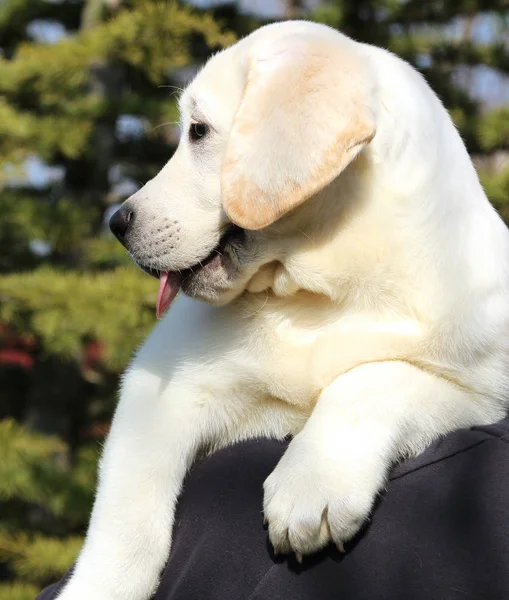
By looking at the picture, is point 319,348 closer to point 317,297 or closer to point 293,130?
point 317,297

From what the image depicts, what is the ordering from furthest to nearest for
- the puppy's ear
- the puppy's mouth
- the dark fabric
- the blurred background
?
the blurred background < the puppy's mouth < the puppy's ear < the dark fabric

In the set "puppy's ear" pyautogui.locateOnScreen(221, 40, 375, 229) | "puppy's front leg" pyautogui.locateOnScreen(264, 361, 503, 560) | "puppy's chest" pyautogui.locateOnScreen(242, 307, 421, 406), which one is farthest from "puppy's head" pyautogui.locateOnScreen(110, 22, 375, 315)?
"puppy's front leg" pyautogui.locateOnScreen(264, 361, 503, 560)

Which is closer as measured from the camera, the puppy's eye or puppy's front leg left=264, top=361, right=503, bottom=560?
puppy's front leg left=264, top=361, right=503, bottom=560

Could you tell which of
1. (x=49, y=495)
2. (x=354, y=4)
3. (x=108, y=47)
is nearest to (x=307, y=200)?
(x=108, y=47)

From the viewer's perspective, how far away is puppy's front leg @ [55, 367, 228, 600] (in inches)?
51.9

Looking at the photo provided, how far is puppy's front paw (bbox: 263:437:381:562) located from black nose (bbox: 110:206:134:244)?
1.85 ft

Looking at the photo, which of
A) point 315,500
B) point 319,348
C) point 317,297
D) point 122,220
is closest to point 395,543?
point 315,500

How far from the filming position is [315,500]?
116 centimetres

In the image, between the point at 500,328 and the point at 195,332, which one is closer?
the point at 500,328

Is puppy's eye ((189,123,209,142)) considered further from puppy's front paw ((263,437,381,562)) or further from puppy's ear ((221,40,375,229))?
puppy's front paw ((263,437,381,562))

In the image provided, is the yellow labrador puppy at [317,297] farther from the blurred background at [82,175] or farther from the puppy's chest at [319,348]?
the blurred background at [82,175]

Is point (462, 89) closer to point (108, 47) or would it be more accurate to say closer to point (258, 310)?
point (108, 47)

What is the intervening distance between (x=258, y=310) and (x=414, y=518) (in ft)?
1.55

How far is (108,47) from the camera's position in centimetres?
370
